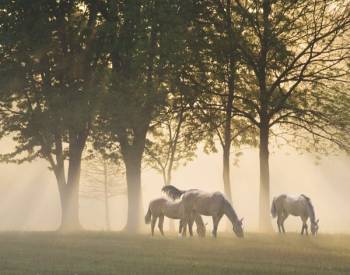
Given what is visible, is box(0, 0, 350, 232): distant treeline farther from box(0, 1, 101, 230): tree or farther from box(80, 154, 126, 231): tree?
box(80, 154, 126, 231): tree

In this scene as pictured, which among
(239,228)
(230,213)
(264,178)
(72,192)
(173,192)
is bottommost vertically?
(239,228)

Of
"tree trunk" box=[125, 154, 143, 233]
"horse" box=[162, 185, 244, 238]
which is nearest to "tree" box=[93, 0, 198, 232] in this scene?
"tree trunk" box=[125, 154, 143, 233]

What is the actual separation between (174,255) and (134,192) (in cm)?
2051

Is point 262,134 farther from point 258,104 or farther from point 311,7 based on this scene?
point 311,7

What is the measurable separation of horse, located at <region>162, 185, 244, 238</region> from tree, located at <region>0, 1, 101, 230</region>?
1029 centimetres

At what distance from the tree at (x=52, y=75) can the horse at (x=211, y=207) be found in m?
10.3

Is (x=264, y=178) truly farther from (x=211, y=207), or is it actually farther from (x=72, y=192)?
(x=72, y=192)

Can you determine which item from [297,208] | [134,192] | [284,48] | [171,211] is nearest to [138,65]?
[284,48]

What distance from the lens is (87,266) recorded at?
21578 mm

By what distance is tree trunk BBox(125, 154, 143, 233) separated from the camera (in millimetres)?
44906

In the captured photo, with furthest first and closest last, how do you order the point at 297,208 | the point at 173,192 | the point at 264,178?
1. the point at 264,178
2. the point at 297,208
3. the point at 173,192

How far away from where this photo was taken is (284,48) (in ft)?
131

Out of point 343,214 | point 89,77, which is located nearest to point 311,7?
point 89,77

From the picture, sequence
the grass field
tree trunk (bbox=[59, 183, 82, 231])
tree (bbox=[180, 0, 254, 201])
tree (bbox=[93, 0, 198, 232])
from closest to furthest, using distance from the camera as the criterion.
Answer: the grass field, tree (bbox=[93, 0, 198, 232]), tree (bbox=[180, 0, 254, 201]), tree trunk (bbox=[59, 183, 82, 231])
